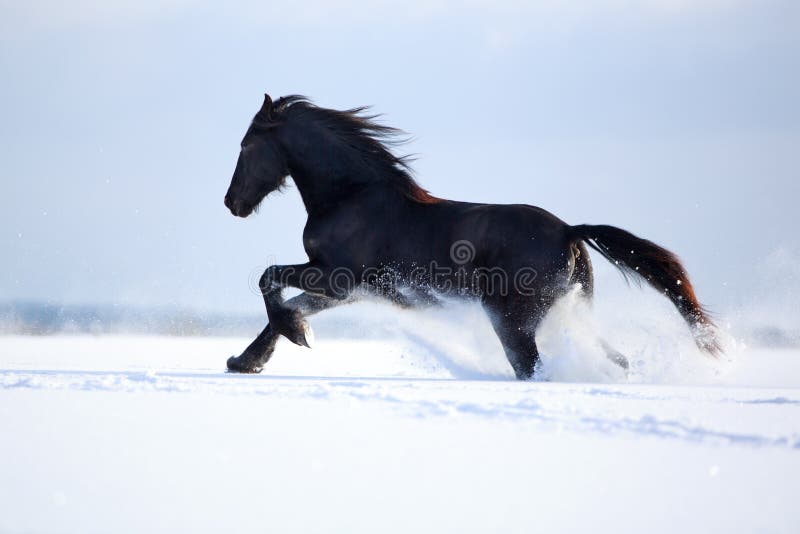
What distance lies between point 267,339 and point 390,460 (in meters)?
3.78

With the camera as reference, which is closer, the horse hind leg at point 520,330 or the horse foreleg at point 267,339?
the horse hind leg at point 520,330

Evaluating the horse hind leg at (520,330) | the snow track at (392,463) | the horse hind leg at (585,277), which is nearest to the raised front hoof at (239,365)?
the horse hind leg at (520,330)

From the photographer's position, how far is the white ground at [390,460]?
181 cm

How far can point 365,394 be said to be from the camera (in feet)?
11.9

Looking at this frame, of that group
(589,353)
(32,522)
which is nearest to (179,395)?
(32,522)

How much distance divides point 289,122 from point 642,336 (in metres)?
3.12

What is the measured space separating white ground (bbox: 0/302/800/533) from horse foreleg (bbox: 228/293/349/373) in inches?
74.9

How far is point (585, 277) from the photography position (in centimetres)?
553

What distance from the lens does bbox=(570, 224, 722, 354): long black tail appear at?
18.0 feet

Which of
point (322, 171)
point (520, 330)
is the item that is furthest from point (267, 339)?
point (520, 330)

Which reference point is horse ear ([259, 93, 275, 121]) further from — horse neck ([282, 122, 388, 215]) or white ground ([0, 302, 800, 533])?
white ground ([0, 302, 800, 533])

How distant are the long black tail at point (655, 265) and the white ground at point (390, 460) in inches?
63.1

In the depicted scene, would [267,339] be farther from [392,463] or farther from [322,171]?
[392,463]

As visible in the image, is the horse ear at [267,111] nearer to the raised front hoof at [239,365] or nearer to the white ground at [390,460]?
the raised front hoof at [239,365]
